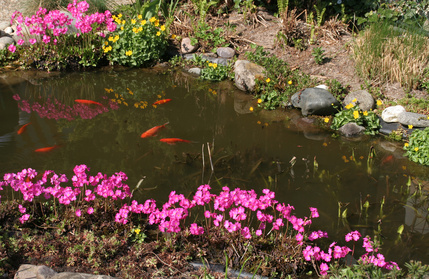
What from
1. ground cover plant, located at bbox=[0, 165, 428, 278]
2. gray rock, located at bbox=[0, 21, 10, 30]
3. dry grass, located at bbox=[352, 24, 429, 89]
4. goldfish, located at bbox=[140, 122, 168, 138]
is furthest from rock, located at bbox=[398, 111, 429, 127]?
gray rock, located at bbox=[0, 21, 10, 30]

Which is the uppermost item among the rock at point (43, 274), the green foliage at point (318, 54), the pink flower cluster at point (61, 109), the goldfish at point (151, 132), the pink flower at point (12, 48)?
the green foliage at point (318, 54)

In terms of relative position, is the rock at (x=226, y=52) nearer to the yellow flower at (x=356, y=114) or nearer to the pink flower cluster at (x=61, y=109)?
the pink flower cluster at (x=61, y=109)

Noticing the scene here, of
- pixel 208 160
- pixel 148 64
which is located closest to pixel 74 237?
pixel 208 160

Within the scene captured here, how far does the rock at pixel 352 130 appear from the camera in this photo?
6.01 m

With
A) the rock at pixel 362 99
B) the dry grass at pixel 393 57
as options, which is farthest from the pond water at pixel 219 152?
the dry grass at pixel 393 57

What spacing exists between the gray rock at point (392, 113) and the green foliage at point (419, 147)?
0.60 m

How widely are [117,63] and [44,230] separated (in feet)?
17.7

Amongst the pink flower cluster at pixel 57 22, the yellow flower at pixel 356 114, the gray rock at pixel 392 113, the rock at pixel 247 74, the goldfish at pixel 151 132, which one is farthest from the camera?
the pink flower cluster at pixel 57 22

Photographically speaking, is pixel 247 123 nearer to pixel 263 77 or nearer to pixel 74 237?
pixel 263 77

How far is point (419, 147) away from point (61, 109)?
16.4ft

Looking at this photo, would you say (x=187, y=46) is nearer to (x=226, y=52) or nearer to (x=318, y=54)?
(x=226, y=52)

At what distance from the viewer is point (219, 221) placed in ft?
12.4

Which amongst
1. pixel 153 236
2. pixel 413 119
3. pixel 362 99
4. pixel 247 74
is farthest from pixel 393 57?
pixel 153 236

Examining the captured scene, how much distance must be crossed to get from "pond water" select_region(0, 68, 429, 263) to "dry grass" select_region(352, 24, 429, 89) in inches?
51.6
